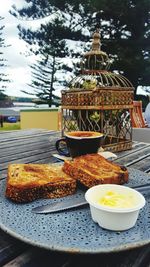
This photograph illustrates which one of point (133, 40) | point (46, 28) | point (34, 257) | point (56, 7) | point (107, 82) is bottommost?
point (34, 257)

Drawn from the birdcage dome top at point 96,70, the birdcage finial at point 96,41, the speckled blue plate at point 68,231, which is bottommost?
the speckled blue plate at point 68,231

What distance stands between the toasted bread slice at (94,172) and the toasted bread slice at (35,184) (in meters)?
0.02

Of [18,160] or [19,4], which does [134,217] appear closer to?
[18,160]

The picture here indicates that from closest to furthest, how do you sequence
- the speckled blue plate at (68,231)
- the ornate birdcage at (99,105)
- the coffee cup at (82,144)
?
the speckled blue plate at (68,231)
the coffee cup at (82,144)
the ornate birdcage at (99,105)

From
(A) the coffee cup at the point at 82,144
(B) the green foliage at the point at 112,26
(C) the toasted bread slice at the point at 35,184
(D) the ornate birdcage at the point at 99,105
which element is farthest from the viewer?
(B) the green foliage at the point at 112,26

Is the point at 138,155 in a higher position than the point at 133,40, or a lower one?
lower

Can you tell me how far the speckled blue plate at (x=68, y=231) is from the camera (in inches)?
12.8

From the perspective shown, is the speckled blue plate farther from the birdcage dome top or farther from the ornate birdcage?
→ the birdcage dome top

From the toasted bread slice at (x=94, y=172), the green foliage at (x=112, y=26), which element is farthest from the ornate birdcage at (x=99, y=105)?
the green foliage at (x=112, y=26)

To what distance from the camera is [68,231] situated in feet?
1.19

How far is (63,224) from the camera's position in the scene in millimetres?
382

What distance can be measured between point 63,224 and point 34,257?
0.06m

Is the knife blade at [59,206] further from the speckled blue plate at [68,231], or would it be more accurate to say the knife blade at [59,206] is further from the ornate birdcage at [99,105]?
the ornate birdcage at [99,105]

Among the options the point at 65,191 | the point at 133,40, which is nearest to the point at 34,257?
the point at 65,191
